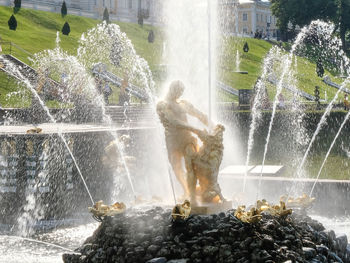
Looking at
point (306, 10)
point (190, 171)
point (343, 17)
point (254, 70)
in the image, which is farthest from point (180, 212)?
point (306, 10)

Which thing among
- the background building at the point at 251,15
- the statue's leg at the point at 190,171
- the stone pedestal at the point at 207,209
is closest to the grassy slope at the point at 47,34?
the statue's leg at the point at 190,171

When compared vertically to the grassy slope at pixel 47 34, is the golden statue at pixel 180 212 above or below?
below

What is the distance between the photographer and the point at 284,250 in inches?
334

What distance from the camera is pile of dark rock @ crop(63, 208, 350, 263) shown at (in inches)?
332

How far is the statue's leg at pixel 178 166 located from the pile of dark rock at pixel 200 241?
677 mm

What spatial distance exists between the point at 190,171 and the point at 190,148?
33cm

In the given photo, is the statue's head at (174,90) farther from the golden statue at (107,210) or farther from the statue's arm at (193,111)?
the golden statue at (107,210)

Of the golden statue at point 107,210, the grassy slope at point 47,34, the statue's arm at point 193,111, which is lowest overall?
the golden statue at point 107,210

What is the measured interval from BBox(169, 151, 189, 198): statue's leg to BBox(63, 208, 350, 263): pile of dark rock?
0.68 m

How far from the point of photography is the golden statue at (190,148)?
938cm

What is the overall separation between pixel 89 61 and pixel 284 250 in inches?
1195

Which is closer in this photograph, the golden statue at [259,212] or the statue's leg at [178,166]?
the golden statue at [259,212]

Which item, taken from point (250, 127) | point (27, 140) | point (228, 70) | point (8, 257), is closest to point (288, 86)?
point (228, 70)

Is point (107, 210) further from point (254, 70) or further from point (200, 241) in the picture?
point (254, 70)
